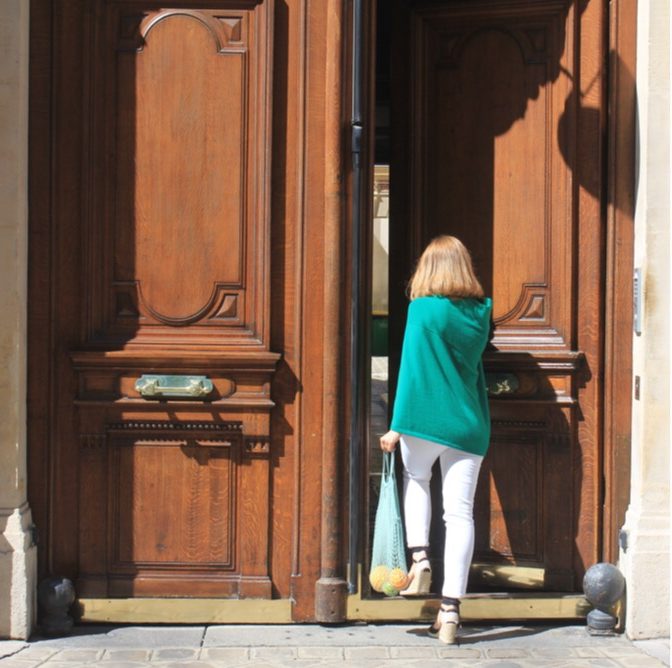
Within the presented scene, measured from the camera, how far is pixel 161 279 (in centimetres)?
568

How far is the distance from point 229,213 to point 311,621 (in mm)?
1871

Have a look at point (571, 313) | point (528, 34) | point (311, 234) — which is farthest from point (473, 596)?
point (528, 34)

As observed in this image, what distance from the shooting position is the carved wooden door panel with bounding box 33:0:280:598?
5637mm

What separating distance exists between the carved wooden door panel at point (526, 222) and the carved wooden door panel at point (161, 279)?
3.06 ft

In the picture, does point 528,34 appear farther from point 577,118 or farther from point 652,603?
point 652,603

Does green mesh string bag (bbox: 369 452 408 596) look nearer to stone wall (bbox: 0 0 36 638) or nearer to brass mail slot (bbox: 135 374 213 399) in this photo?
brass mail slot (bbox: 135 374 213 399)

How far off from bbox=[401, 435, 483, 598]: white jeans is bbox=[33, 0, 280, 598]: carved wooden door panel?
664 millimetres

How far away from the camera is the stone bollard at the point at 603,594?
18.2ft

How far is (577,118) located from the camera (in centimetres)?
580

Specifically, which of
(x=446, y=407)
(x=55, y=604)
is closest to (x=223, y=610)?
(x=55, y=604)

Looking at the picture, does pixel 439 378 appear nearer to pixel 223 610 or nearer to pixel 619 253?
pixel 619 253

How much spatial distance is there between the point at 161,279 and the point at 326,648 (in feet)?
5.84

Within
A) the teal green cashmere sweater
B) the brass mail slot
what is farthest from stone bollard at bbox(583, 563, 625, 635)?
the brass mail slot

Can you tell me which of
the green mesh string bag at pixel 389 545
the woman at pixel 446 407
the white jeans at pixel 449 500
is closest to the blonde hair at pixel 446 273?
the woman at pixel 446 407
